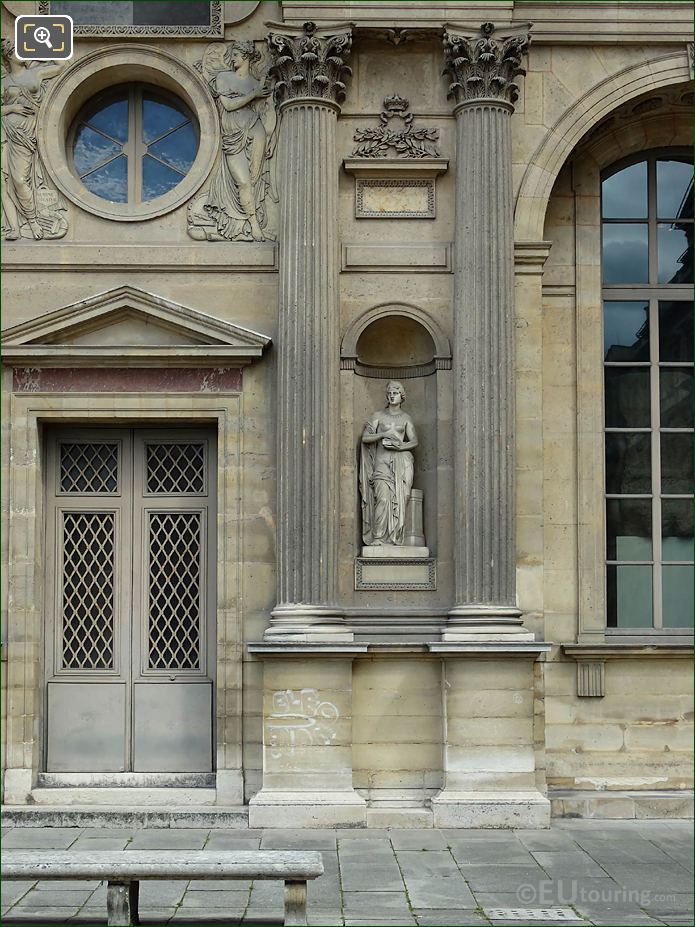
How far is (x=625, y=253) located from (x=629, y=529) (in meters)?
2.87

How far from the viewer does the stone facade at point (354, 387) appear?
38.0ft

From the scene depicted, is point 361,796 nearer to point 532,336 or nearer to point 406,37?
point 532,336

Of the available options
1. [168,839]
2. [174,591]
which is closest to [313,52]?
[174,591]

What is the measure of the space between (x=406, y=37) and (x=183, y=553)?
5.42 meters

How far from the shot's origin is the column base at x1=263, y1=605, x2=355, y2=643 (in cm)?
1145

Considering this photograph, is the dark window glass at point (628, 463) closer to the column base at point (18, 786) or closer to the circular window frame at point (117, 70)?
the circular window frame at point (117, 70)

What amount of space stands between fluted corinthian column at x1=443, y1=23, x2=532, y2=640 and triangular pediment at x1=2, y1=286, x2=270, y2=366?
2010 mm

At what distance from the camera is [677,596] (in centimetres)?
1290

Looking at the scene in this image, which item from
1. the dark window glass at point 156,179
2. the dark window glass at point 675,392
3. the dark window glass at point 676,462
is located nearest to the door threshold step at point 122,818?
the dark window glass at point 676,462

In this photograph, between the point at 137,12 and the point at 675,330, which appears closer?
the point at 137,12

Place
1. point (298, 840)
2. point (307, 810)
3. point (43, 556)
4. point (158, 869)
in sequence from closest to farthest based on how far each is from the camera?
point (158, 869)
point (298, 840)
point (307, 810)
point (43, 556)

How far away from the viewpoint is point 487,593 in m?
11.6

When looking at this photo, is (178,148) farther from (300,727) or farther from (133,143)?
(300,727)

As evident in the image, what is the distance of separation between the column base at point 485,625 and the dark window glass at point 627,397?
2608 mm
